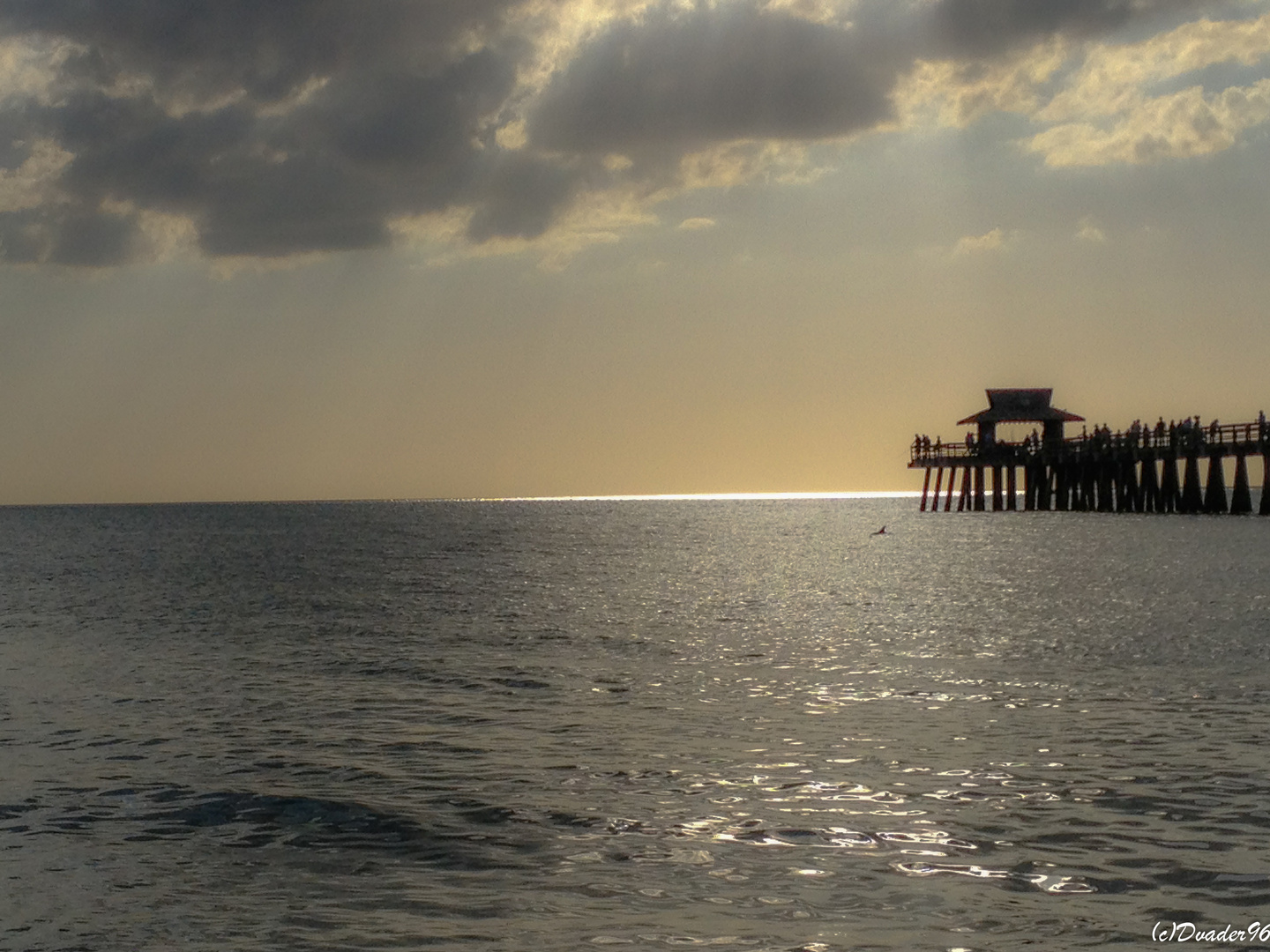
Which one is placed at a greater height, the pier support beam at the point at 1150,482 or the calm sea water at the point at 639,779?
the pier support beam at the point at 1150,482

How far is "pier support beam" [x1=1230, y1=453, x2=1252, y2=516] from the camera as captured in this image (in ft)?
215

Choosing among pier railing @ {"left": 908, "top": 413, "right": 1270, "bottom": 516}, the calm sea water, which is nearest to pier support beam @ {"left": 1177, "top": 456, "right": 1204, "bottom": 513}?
pier railing @ {"left": 908, "top": 413, "right": 1270, "bottom": 516}

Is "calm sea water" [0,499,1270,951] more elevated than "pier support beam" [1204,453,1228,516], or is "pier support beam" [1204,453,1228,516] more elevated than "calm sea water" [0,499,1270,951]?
"pier support beam" [1204,453,1228,516]

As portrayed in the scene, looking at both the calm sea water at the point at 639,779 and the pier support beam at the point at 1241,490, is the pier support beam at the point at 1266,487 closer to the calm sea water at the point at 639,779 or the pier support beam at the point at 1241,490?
the pier support beam at the point at 1241,490

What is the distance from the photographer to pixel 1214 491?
73.4 meters

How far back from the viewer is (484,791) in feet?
39.7

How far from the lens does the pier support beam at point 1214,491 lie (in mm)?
71188

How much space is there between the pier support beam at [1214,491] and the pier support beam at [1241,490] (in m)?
0.72

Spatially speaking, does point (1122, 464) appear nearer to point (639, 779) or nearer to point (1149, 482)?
point (1149, 482)

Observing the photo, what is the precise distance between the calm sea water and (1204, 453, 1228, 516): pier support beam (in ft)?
141

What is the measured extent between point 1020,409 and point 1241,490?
22.8m

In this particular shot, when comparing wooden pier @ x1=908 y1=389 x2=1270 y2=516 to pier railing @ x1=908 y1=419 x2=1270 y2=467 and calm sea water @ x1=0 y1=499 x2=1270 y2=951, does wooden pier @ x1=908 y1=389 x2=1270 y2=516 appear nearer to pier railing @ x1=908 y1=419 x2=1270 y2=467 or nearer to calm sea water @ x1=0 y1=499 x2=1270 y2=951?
pier railing @ x1=908 y1=419 x2=1270 y2=467

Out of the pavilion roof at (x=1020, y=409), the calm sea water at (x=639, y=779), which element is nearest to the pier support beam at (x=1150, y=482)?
the pavilion roof at (x=1020, y=409)

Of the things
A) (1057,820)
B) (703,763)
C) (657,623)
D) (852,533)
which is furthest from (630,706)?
(852,533)
